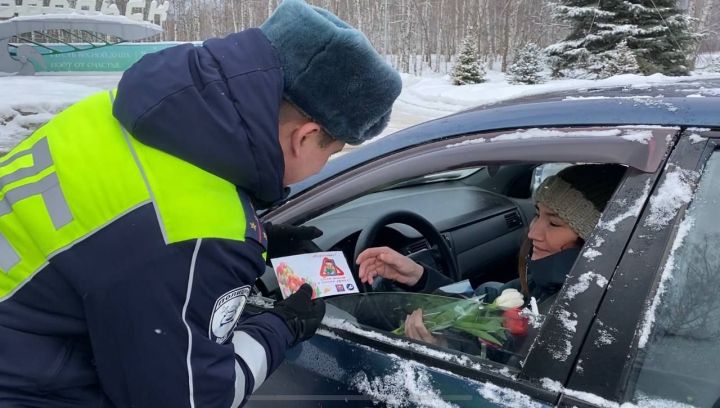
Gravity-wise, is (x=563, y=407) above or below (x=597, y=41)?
above

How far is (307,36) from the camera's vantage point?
117 centimetres

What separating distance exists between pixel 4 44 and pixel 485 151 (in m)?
22.3

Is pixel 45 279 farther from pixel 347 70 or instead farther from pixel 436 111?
pixel 436 111

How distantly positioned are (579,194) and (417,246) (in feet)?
3.07

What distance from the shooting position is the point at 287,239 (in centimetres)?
180

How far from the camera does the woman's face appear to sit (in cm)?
173

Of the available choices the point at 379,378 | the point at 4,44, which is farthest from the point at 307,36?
the point at 4,44

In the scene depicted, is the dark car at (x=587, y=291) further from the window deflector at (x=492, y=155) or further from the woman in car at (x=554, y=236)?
the woman in car at (x=554, y=236)

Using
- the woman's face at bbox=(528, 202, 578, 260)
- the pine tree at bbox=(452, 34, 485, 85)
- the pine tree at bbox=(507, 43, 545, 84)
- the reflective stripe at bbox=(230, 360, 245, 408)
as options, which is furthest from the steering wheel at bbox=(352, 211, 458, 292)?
the pine tree at bbox=(452, 34, 485, 85)

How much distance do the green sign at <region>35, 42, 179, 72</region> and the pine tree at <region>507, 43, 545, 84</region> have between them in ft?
40.1

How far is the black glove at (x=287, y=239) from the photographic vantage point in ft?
5.83

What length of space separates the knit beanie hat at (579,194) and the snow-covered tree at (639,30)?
1493 centimetres

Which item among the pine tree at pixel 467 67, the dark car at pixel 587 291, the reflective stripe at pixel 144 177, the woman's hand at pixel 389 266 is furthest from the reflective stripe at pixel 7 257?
the pine tree at pixel 467 67

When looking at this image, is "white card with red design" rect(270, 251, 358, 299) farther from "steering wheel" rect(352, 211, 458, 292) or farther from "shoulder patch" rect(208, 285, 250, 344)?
"shoulder patch" rect(208, 285, 250, 344)
